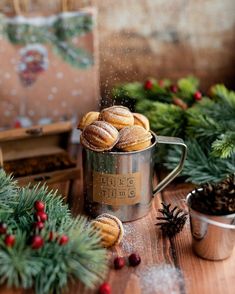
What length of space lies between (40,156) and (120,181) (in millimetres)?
374

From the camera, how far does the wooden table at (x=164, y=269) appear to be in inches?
27.6

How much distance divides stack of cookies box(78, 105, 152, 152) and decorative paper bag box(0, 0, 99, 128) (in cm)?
51

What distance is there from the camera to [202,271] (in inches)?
29.3

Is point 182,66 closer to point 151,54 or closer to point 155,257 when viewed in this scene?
point 151,54

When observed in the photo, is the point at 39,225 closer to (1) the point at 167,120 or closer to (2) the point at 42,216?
(2) the point at 42,216

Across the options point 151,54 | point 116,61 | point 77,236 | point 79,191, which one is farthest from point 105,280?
point 151,54

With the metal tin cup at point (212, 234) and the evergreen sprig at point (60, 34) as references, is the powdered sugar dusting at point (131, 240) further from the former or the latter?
the evergreen sprig at point (60, 34)

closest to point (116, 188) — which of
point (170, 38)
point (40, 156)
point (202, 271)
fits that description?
point (202, 271)

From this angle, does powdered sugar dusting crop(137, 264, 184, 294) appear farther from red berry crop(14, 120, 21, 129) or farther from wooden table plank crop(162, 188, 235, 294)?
red berry crop(14, 120, 21, 129)

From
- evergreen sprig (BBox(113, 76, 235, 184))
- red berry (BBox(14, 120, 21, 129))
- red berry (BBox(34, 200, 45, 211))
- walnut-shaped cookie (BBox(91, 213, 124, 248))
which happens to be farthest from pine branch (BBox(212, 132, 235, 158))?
red berry (BBox(14, 120, 21, 129))

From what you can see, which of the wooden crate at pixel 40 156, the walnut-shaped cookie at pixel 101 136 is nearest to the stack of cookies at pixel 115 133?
the walnut-shaped cookie at pixel 101 136

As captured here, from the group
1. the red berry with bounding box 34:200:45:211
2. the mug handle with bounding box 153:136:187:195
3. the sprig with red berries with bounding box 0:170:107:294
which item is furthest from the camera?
the mug handle with bounding box 153:136:187:195

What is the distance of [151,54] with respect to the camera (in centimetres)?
146

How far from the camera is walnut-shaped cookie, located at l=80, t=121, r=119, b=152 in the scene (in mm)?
832
